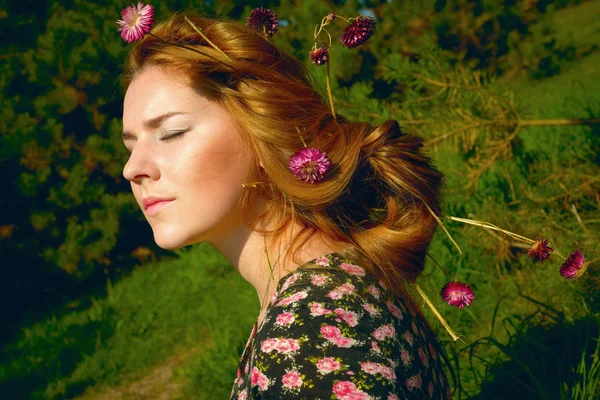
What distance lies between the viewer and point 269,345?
1.23 m

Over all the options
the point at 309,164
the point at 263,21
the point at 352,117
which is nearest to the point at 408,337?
the point at 309,164

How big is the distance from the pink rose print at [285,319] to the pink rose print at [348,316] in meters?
0.10

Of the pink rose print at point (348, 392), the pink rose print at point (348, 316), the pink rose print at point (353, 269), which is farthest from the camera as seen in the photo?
the pink rose print at point (353, 269)

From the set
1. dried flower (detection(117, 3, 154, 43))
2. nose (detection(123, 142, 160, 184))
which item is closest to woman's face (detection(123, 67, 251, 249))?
nose (detection(123, 142, 160, 184))

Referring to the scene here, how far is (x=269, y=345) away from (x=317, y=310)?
0.13 meters

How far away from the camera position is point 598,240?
7.88 ft

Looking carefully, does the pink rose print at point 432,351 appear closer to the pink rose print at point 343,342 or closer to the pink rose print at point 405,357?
the pink rose print at point 405,357

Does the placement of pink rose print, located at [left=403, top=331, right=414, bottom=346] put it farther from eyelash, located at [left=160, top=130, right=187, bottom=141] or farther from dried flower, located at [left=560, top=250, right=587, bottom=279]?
eyelash, located at [left=160, top=130, right=187, bottom=141]

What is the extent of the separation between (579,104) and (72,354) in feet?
12.7

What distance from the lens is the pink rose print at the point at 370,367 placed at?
116cm

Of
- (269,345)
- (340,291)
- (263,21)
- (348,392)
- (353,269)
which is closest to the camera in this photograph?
(348,392)

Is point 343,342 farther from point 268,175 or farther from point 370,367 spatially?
point 268,175

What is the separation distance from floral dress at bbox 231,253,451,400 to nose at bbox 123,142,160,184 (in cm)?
48

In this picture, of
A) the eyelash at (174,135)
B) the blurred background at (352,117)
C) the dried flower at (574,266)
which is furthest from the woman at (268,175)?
the blurred background at (352,117)
